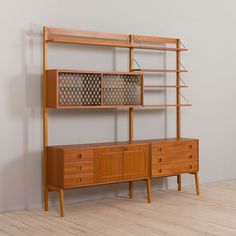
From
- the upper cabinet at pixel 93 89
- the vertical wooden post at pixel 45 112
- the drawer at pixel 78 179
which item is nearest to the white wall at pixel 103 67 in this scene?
the vertical wooden post at pixel 45 112

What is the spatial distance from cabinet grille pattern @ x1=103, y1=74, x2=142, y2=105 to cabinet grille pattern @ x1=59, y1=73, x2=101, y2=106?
0.36 ft

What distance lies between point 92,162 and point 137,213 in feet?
2.00

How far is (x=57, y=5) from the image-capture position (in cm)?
502

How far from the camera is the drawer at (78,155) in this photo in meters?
4.63

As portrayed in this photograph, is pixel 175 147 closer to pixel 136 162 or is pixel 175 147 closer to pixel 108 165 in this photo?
pixel 136 162

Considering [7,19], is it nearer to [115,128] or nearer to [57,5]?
[57,5]

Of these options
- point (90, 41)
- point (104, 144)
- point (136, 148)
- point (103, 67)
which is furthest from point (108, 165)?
point (90, 41)

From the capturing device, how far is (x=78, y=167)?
15.4 ft

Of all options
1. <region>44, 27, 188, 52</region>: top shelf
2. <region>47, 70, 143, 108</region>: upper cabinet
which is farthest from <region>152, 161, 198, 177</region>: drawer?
<region>44, 27, 188, 52</region>: top shelf

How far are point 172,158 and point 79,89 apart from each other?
1.24 metres

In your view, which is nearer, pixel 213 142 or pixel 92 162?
pixel 92 162

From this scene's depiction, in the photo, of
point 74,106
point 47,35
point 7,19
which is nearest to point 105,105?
point 74,106

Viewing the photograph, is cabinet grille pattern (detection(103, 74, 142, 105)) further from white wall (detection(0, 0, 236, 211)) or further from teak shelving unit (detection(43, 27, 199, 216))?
white wall (detection(0, 0, 236, 211))

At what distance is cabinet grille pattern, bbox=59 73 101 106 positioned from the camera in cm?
476
